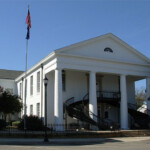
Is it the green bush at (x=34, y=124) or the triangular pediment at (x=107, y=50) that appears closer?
the green bush at (x=34, y=124)

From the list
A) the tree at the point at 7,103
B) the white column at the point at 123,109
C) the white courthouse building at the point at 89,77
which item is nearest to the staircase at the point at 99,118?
the white courthouse building at the point at 89,77

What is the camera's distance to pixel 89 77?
96.0 ft

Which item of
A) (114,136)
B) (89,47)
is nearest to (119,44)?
(89,47)

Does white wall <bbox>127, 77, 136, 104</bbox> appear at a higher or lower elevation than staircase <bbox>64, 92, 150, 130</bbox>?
higher

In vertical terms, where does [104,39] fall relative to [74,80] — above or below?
above

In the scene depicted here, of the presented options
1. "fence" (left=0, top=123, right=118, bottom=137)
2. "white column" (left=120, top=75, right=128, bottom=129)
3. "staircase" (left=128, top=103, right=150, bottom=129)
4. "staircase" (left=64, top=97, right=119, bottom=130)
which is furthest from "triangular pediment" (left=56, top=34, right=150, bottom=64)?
"fence" (left=0, top=123, right=118, bottom=137)

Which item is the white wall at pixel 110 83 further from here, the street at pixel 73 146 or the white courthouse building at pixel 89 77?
the street at pixel 73 146

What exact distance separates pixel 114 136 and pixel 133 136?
2303mm

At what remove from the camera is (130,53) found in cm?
3212

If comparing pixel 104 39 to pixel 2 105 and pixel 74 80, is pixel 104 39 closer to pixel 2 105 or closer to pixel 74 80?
pixel 74 80

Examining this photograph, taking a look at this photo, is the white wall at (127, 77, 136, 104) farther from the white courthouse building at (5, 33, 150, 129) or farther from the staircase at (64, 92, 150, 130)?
the staircase at (64, 92, 150, 130)

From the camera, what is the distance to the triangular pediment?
2914 cm

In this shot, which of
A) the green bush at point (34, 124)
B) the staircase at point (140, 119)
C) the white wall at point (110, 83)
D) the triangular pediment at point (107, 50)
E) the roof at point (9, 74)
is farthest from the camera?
the roof at point (9, 74)

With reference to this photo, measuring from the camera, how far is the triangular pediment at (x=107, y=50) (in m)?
29.1
